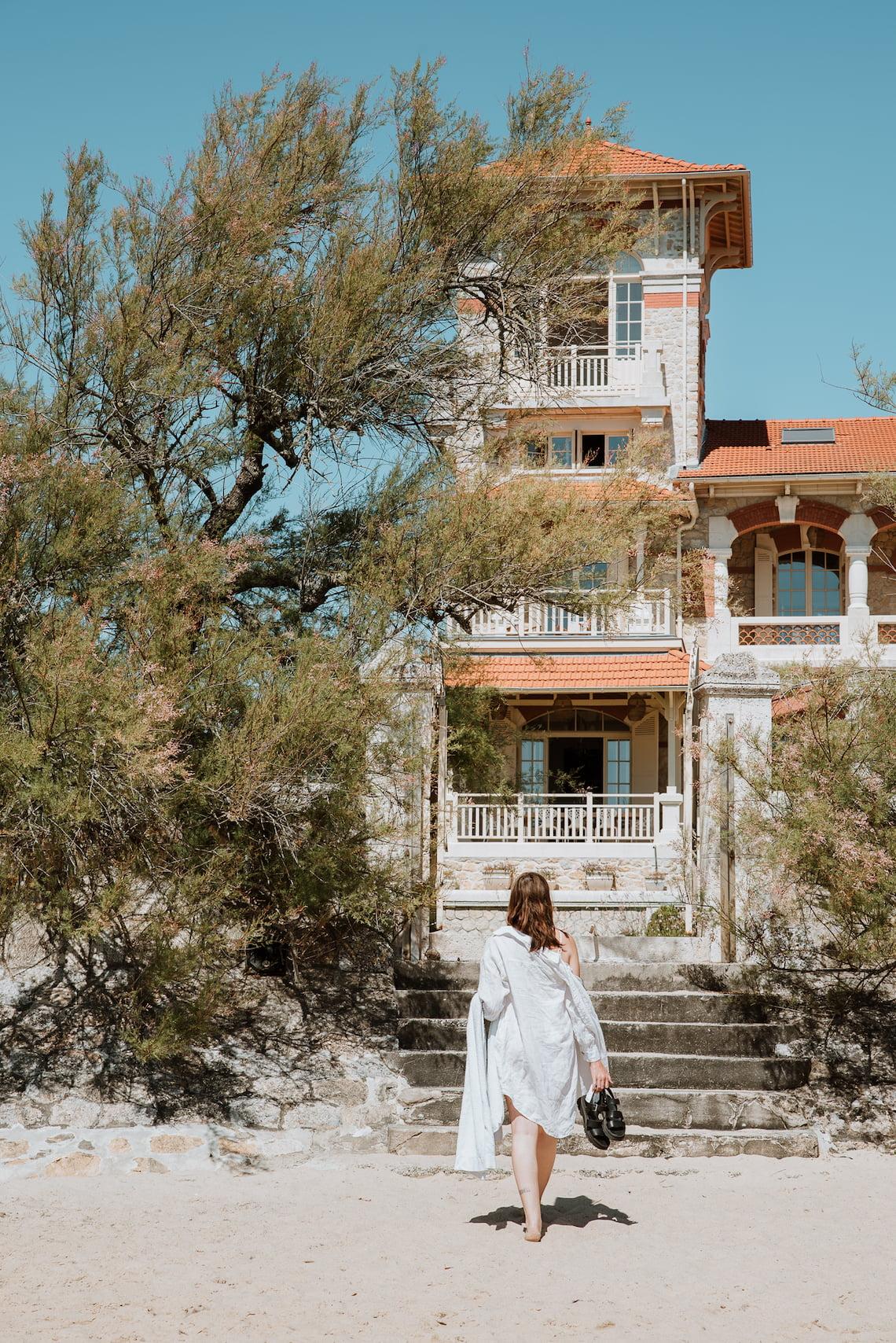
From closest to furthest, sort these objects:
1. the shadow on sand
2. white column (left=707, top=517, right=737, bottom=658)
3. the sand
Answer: the sand
the shadow on sand
white column (left=707, top=517, right=737, bottom=658)

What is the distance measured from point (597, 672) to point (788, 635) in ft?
12.6

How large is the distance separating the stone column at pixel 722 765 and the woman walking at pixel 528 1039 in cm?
358

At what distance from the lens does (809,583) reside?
2214cm

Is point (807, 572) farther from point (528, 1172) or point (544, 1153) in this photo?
point (528, 1172)

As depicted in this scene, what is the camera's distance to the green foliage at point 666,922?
41.2ft

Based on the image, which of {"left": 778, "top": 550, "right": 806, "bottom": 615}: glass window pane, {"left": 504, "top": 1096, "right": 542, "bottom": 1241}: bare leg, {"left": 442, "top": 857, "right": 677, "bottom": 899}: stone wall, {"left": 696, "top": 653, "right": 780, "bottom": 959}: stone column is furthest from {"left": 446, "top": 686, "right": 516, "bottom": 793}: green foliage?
{"left": 504, "top": 1096, "right": 542, "bottom": 1241}: bare leg

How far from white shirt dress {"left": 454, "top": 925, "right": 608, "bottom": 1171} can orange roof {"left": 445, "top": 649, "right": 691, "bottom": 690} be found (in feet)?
40.8

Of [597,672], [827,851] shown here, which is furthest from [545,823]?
[827,851]

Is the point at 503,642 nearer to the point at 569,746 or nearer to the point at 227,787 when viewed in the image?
the point at 569,746

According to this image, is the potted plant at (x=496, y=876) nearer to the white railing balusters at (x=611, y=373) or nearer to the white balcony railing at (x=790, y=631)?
the white balcony railing at (x=790, y=631)

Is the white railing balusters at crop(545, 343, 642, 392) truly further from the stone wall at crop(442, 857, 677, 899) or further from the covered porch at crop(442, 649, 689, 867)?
the stone wall at crop(442, 857, 677, 899)

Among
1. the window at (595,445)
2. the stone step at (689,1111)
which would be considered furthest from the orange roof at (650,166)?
the stone step at (689,1111)

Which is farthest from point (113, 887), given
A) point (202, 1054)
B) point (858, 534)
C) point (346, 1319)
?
point (858, 534)

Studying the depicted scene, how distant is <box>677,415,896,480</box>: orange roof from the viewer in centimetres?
2092
